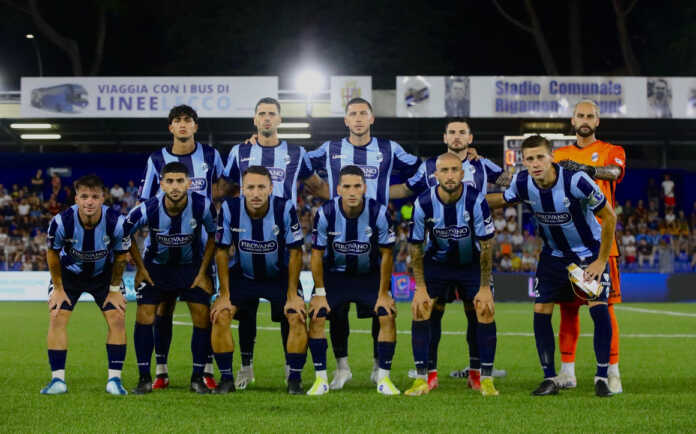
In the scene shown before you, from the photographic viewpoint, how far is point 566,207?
6.65 m

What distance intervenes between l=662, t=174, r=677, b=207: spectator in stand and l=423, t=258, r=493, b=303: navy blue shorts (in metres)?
23.1

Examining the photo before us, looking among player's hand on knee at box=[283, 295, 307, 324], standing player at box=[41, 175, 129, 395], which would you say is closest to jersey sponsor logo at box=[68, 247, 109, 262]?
standing player at box=[41, 175, 129, 395]

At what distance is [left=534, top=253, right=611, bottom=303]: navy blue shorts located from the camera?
6.75 metres

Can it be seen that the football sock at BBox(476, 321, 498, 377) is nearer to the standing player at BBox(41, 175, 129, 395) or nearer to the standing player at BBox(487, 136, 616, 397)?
the standing player at BBox(487, 136, 616, 397)

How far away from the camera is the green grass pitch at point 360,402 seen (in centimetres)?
530

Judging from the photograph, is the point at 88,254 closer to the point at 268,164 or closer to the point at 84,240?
the point at 84,240

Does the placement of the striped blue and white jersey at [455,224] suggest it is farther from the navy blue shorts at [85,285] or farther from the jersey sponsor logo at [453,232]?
the navy blue shorts at [85,285]

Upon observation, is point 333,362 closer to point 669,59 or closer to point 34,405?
point 34,405

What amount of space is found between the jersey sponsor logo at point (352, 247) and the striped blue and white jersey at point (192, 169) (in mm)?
1265

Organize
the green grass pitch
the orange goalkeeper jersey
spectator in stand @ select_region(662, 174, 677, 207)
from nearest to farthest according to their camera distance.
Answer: the green grass pitch
the orange goalkeeper jersey
spectator in stand @ select_region(662, 174, 677, 207)

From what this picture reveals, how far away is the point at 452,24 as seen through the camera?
111 ft

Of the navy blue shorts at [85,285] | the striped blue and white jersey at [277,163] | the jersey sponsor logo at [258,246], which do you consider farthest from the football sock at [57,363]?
the striped blue and white jersey at [277,163]

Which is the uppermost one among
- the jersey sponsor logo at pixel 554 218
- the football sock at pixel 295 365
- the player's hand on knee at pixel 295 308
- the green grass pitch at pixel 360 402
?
the jersey sponsor logo at pixel 554 218

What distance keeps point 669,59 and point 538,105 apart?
1051 centimetres
